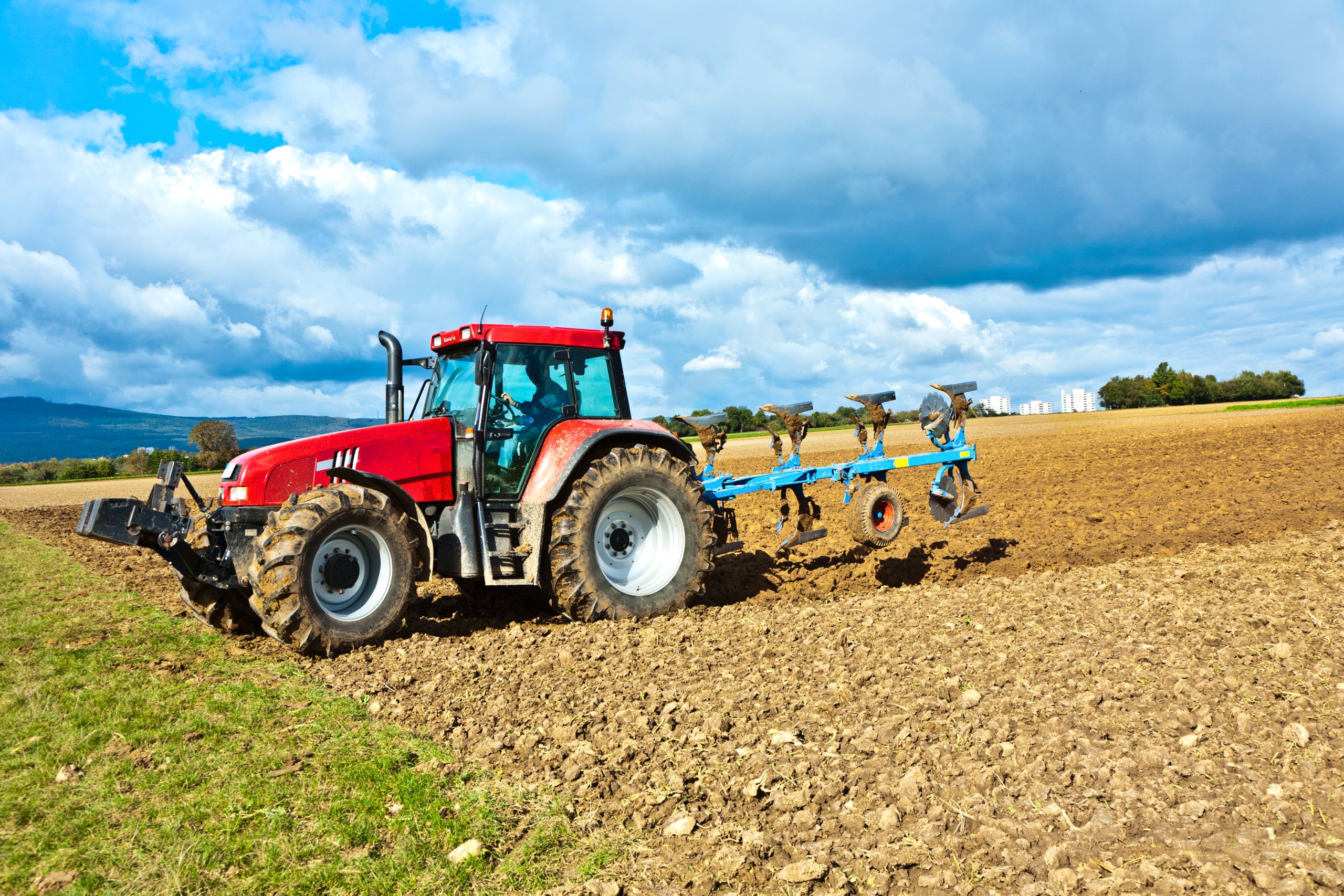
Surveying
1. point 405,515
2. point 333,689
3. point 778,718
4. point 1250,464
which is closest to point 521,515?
point 405,515

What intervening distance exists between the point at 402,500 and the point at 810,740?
3.68 m

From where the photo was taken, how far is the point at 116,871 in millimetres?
3115

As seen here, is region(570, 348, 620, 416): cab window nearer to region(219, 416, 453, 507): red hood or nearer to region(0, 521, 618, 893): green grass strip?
region(219, 416, 453, 507): red hood

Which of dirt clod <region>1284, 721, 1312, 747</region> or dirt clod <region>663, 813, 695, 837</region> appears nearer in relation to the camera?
dirt clod <region>663, 813, 695, 837</region>

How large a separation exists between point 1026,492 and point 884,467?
23.1 feet

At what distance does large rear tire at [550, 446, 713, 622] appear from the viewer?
641 centimetres

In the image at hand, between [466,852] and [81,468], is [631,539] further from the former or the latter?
[81,468]

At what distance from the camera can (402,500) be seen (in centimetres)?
631

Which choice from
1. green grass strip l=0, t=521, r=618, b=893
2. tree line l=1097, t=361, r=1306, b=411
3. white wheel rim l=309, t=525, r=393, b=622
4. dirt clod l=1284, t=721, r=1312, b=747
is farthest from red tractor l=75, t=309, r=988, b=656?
tree line l=1097, t=361, r=1306, b=411

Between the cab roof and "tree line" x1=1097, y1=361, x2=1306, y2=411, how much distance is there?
8378 cm

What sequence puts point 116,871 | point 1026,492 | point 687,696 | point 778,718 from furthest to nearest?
point 1026,492
point 687,696
point 778,718
point 116,871

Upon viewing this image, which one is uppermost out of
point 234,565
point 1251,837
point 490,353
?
point 490,353

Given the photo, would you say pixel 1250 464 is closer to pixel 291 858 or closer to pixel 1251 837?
pixel 1251 837

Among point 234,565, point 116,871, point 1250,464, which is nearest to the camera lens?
point 116,871
